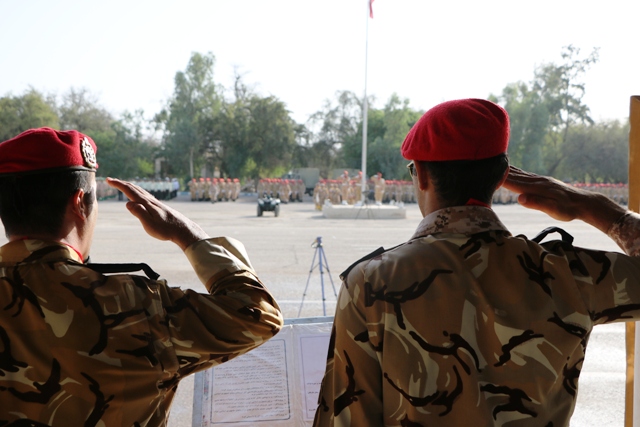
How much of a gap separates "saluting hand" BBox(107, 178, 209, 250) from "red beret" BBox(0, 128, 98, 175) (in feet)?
0.50

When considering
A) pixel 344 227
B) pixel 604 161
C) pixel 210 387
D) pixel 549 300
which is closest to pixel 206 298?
pixel 549 300

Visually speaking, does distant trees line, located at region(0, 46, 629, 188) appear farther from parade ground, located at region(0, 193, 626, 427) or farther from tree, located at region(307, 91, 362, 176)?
parade ground, located at region(0, 193, 626, 427)

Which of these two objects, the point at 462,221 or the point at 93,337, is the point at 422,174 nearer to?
the point at 462,221

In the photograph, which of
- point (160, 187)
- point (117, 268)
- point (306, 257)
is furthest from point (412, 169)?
point (160, 187)

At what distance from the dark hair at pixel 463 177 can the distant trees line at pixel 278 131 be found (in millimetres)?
47166

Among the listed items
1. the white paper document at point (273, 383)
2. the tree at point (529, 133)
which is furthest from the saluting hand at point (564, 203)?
the tree at point (529, 133)

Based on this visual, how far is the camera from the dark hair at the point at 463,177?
1525 mm

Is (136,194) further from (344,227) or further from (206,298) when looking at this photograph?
(344,227)

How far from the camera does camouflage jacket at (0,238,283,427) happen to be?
1.45 metres

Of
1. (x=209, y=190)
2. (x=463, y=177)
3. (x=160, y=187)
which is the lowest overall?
(x=209, y=190)

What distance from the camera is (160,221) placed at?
164 cm

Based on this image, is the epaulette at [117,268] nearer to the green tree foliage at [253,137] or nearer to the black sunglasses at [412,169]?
the black sunglasses at [412,169]

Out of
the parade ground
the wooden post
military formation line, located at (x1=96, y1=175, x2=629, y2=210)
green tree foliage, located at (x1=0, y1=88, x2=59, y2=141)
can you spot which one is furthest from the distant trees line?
the wooden post

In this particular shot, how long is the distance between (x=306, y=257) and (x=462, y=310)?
11.4m
